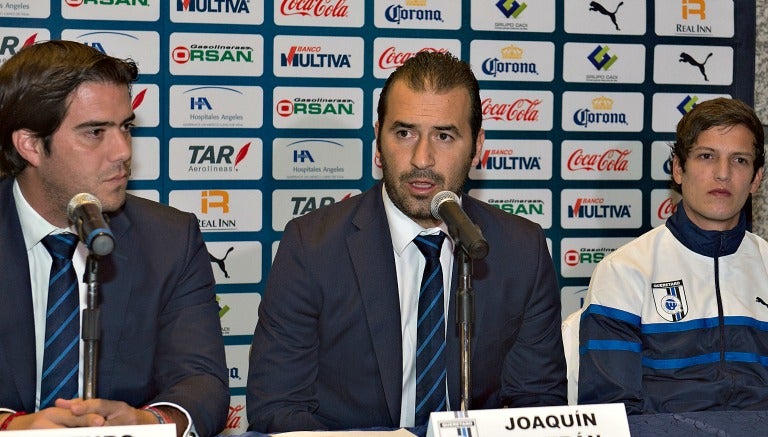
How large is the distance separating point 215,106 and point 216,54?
19 cm

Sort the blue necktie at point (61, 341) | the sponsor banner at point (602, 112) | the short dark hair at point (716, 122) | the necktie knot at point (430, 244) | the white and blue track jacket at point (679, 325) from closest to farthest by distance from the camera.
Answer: the blue necktie at point (61, 341), the necktie knot at point (430, 244), the white and blue track jacket at point (679, 325), the short dark hair at point (716, 122), the sponsor banner at point (602, 112)

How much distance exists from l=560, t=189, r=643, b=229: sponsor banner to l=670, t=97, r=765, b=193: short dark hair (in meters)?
0.88

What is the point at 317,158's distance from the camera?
359 cm

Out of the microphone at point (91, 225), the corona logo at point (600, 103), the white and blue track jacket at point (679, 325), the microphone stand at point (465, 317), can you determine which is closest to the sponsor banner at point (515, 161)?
the corona logo at point (600, 103)

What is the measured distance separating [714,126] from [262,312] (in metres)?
1.48

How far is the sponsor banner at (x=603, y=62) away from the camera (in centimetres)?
379

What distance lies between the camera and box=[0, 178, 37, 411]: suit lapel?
6.94 ft

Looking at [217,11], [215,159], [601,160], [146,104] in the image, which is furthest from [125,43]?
[601,160]

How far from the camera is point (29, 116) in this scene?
2211mm

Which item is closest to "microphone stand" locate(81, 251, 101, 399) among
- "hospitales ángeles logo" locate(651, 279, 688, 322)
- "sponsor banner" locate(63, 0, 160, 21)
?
A: "hospitales ángeles logo" locate(651, 279, 688, 322)

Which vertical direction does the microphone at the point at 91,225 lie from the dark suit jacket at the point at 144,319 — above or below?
above

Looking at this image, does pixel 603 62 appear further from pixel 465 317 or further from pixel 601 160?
pixel 465 317

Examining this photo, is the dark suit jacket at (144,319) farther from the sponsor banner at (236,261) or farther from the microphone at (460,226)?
the sponsor banner at (236,261)

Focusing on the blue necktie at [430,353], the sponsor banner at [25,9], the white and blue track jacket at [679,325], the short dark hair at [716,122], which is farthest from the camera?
the sponsor banner at [25,9]
